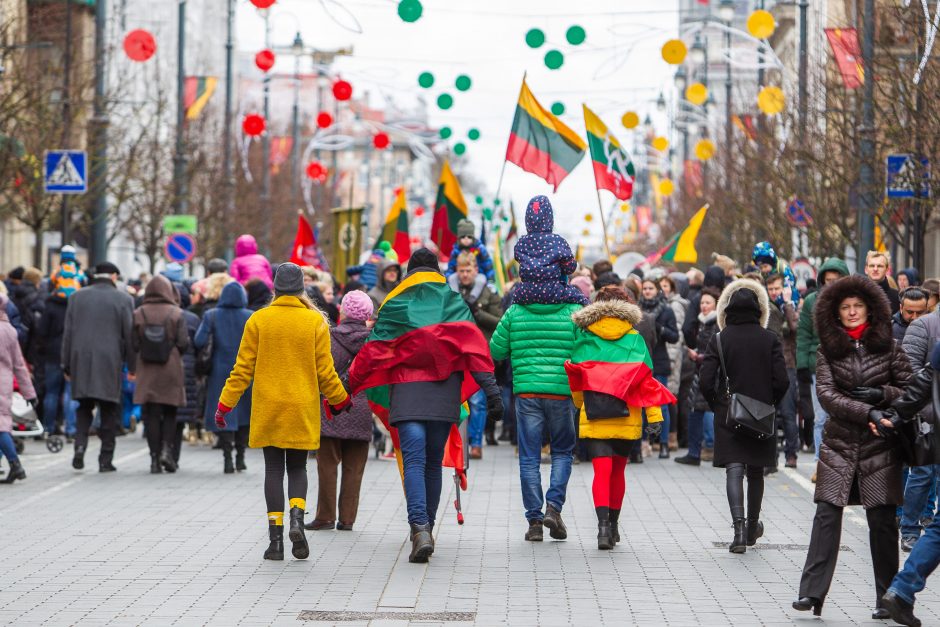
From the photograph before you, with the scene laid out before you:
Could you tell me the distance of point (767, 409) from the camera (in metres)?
11.8

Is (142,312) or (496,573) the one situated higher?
(142,312)

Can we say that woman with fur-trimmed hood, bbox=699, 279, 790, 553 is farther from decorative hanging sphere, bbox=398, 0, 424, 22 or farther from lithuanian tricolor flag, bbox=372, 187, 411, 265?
lithuanian tricolor flag, bbox=372, 187, 411, 265

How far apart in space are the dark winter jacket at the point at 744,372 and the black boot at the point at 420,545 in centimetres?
195

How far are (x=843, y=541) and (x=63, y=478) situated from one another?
734cm

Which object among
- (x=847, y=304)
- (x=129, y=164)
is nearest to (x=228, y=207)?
(x=129, y=164)

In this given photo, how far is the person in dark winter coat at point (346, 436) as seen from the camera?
12.8 m

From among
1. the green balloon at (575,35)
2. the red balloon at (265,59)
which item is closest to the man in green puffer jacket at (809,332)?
the green balloon at (575,35)

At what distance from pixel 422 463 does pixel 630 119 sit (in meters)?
26.6

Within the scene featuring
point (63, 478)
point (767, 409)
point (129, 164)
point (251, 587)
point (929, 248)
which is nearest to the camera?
point (251, 587)

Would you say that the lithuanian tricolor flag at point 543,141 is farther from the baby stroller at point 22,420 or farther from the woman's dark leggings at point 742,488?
the woman's dark leggings at point 742,488

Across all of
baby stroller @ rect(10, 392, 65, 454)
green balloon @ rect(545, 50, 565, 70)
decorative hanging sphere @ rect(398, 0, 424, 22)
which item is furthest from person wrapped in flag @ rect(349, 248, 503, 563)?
green balloon @ rect(545, 50, 565, 70)

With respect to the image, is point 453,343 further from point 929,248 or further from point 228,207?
point 929,248

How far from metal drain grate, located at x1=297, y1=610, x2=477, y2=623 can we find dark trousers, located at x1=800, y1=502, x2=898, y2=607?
163 centimetres

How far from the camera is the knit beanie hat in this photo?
11484 millimetres
